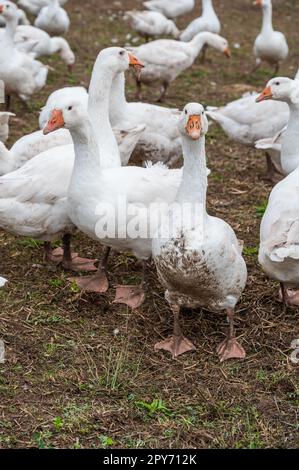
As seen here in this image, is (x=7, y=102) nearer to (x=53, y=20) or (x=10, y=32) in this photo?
(x=10, y=32)

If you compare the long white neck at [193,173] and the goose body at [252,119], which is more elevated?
the long white neck at [193,173]

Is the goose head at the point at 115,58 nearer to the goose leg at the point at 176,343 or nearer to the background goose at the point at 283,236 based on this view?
the background goose at the point at 283,236

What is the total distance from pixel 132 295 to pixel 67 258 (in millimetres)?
745

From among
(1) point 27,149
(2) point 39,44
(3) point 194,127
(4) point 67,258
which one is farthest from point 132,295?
(2) point 39,44

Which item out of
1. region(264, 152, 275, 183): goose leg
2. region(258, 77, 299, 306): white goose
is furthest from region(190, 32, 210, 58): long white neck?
region(258, 77, 299, 306): white goose

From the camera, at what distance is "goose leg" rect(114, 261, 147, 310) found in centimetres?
574

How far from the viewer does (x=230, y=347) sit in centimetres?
514

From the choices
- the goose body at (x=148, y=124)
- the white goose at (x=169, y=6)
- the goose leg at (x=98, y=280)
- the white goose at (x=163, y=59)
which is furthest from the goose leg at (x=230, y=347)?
the white goose at (x=169, y=6)

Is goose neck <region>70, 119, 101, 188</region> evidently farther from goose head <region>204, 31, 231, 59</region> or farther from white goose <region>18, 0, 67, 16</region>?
white goose <region>18, 0, 67, 16</region>

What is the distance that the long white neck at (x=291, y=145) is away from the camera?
6.85 metres
